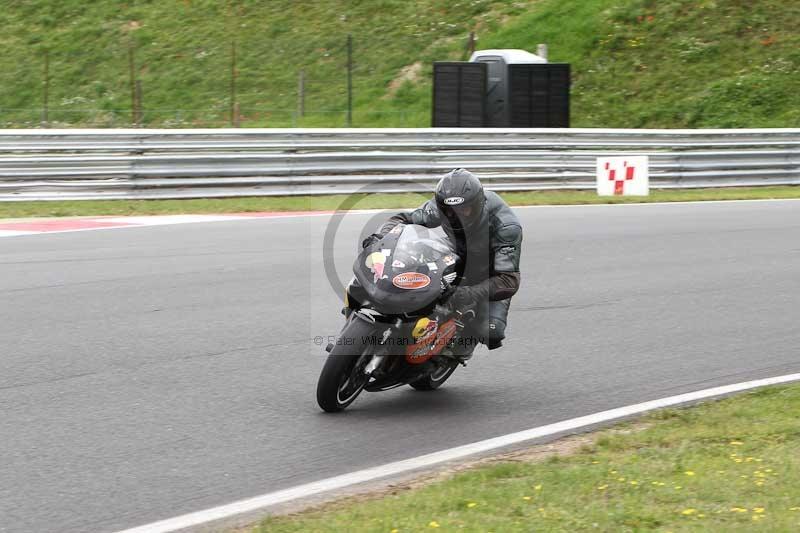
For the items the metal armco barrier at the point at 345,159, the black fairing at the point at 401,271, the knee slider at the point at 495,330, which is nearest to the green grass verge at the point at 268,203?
the metal armco barrier at the point at 345,159

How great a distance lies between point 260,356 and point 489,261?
6.61ft

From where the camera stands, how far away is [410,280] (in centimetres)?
593

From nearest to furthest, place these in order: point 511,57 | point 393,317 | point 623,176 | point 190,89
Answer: point 393,317
point 623,176
point 511,57
point 190,89

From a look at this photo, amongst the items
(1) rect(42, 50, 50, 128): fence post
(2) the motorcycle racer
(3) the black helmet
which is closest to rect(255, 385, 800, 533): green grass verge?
(2) the motorcycle racer

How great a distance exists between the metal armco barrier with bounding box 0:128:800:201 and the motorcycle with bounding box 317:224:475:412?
32.4 feet

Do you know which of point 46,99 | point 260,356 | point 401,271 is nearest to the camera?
point 401,271

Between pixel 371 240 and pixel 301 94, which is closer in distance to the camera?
pixel 371 240

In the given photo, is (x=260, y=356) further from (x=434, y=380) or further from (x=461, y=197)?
(x=461, y=197)

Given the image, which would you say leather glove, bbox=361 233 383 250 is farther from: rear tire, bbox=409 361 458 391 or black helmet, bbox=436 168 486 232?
rear tire, bbox=409 361 458 391

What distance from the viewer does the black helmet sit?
615cm

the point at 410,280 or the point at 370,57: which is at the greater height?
the point at 370,57

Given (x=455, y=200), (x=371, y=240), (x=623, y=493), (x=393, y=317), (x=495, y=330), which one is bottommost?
(x=623, y=493)

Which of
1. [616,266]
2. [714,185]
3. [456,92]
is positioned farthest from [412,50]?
[616,266]

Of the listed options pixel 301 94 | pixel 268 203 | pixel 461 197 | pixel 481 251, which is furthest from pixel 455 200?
pixel 301 94
